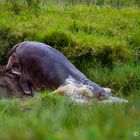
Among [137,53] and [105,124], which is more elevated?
[105,124]

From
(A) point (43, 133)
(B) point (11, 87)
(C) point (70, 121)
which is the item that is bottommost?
(B) point (11, 87)

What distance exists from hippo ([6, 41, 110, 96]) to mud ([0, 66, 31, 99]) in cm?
10

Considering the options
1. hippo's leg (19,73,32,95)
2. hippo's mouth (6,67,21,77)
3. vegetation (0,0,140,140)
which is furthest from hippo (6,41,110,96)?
vegetation (0,0,140,140)

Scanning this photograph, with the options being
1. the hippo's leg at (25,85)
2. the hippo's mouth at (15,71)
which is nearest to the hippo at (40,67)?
the hippo's leg at (25,85)

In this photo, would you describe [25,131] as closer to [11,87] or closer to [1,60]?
[11,87]

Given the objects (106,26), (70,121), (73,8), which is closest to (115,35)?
(106,26)

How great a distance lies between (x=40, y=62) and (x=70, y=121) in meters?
5.32

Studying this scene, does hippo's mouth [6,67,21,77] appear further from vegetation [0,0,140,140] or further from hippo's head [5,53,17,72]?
vegetation [0,0,140,140]

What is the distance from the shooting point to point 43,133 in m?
1.28

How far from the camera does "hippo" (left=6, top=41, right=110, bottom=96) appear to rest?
694cm

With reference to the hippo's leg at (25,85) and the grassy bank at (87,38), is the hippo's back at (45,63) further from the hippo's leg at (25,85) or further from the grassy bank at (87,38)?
the grassy bank at (87,38)

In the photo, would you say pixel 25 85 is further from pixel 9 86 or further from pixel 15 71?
pixel 15 71

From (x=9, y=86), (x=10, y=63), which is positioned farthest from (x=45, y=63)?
(x=10, y=63)

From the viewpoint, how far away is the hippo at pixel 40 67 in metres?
6.94
